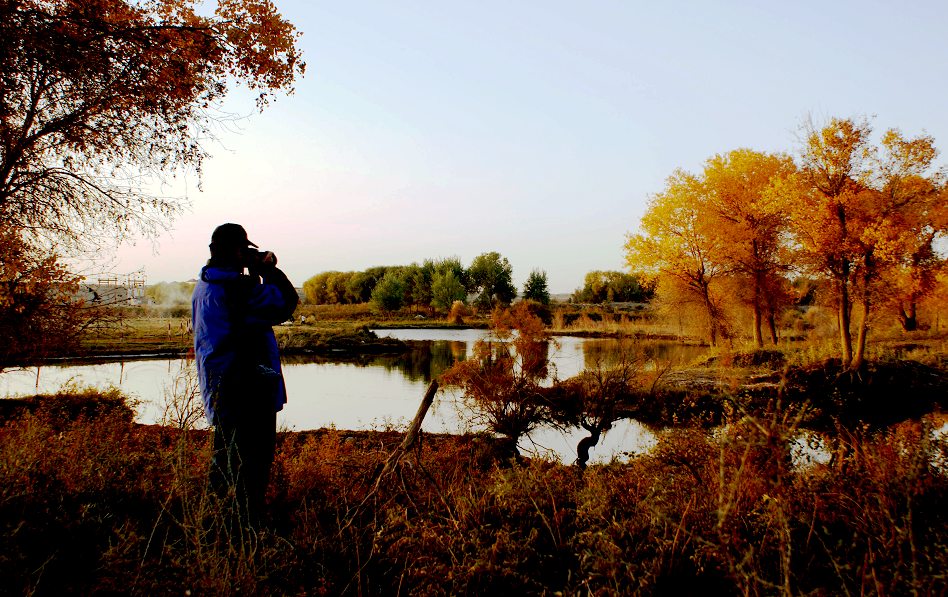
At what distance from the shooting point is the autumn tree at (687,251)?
2522 centimetres

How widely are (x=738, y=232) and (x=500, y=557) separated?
24002mm

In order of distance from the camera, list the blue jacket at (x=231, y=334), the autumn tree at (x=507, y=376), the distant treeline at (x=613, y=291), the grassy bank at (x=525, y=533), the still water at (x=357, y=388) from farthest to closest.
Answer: the distant treeline at (x=613, y=291) → the autumn tree at (x=507, y=376) → the still water at (x=357, y=388) → the blue jacket at (x=231, y=334) → the grassy bank at (x=525, y=533)

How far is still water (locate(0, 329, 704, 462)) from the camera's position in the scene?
12.9 metres

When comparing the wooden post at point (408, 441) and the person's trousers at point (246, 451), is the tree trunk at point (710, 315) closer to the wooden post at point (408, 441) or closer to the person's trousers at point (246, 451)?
the wooden post at point (408, 441)

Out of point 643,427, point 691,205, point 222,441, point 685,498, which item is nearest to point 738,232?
point 691,205

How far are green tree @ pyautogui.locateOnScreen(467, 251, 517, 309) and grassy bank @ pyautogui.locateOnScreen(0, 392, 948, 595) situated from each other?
76.8 meters

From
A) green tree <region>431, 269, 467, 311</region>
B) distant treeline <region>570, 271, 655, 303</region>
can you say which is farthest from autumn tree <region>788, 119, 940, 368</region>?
distant treeline <region>570, 271, 655, 303</region>

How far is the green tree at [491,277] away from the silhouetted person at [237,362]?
7716 cm

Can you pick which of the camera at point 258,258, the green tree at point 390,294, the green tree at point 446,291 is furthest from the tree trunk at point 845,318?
the green tree at point 390,294

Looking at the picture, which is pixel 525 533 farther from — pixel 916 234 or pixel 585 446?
pixel 916 234

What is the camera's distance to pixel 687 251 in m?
25.7

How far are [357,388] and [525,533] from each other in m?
17.2

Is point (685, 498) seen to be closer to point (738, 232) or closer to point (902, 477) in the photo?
point (902, 477)

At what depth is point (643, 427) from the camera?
49.1 feet
